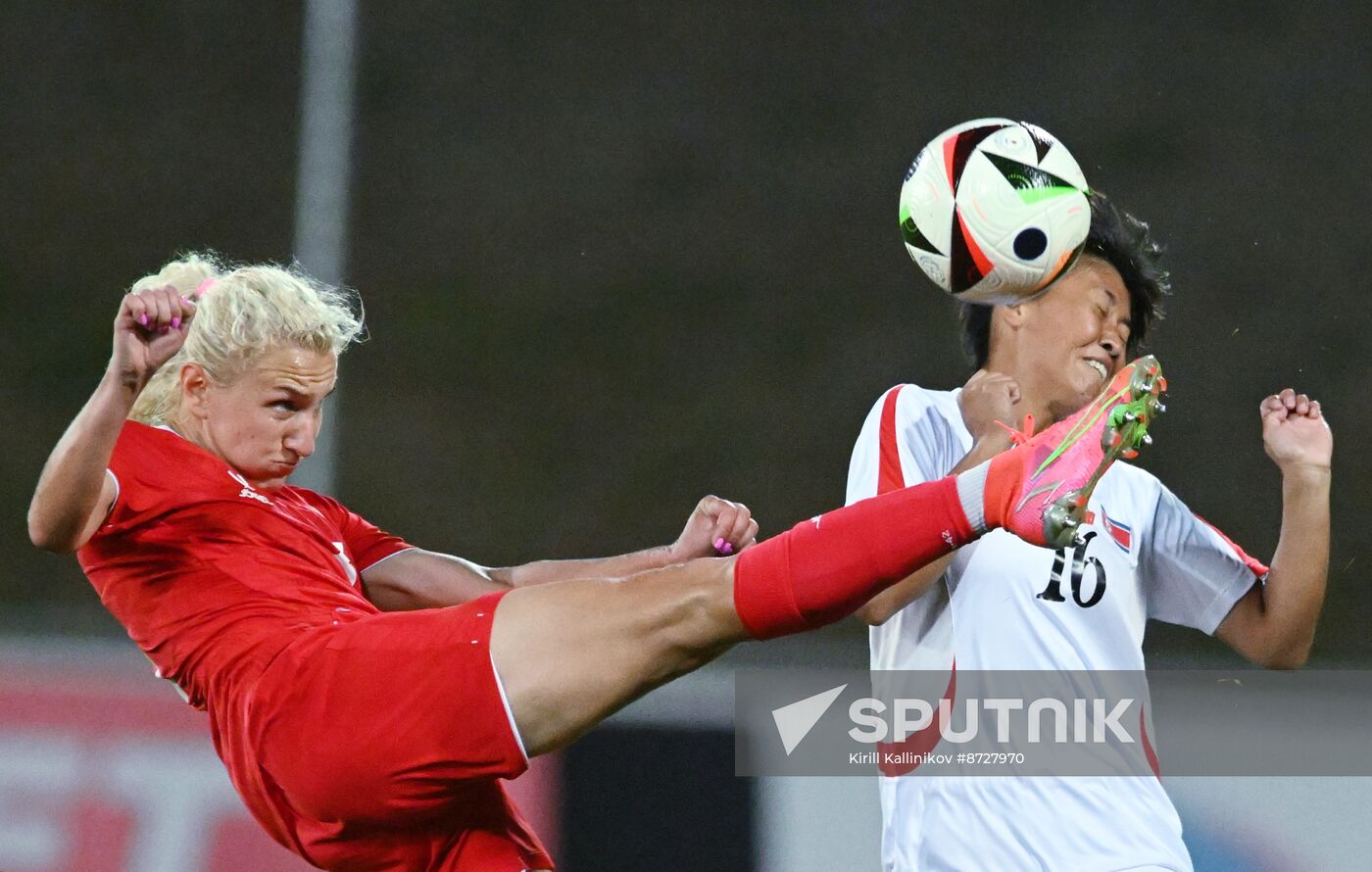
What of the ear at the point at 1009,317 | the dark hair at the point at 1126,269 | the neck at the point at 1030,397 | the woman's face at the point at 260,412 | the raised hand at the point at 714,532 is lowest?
the raised hand at the point at 714,532

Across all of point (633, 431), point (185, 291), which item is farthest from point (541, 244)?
point (185, 291)

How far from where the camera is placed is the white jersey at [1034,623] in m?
2.55

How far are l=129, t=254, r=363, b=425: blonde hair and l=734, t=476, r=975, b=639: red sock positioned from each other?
1.04 m

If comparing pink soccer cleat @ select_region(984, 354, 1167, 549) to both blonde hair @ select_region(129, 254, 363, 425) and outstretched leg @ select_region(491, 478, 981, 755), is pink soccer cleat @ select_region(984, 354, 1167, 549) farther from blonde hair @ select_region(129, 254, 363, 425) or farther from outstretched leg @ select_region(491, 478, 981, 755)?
blonde hair @ select_region(129, 254, 363, 425)

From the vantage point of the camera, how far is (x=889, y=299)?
5.27 meters

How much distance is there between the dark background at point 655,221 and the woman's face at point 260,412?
91.5 inches

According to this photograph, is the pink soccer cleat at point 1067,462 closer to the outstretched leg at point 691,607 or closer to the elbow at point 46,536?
the outstretched leg at point 691,607

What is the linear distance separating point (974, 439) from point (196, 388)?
1.42 metres

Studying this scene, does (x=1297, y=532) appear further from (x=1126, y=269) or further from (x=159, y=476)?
(x=159, y=476)

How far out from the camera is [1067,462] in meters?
2.18

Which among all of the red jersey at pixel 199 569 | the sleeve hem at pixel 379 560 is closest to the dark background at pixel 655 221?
the sleeve hem at pixel 379 560

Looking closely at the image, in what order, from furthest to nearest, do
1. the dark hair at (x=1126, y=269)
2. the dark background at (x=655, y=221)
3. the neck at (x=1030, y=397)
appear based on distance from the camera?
the dark background at (x=655, y=221), the dark hair at (x=1126, y=269), the neck at (x=1030, y=397)

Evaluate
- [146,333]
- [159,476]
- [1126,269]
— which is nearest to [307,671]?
[159,476]

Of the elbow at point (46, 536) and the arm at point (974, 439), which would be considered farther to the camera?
the arm at point (974, 439)
